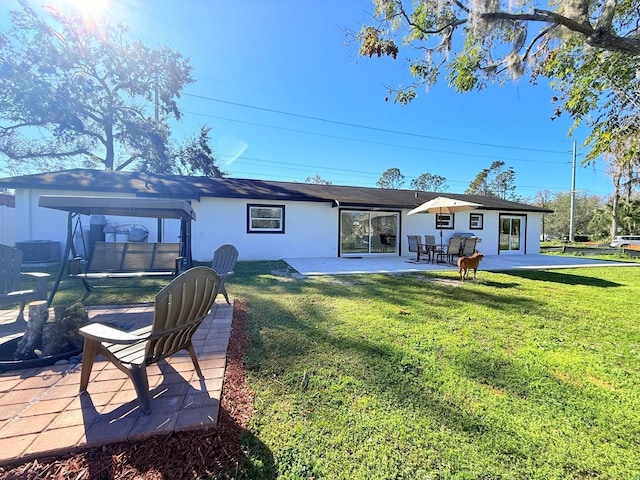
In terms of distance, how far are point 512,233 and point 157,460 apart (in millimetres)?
17900

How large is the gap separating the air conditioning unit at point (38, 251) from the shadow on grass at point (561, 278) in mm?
14600

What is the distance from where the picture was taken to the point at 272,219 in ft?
38.3

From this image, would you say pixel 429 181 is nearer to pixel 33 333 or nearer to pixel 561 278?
pixel 561 278

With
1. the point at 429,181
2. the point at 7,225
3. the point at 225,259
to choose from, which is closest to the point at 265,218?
the point at 225,259

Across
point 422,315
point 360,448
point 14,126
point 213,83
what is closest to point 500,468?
point 360,448

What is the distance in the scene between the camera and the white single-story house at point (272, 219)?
9641 millimetres

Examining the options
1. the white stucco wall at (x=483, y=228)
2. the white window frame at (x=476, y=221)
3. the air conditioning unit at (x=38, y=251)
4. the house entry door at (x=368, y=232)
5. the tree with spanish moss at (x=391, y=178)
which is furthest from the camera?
the tree with spanish moss at (x=391, y=178)

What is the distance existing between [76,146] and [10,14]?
6.62 m

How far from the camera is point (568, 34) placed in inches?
176

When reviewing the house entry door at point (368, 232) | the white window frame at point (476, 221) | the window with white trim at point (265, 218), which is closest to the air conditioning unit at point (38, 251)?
the window with white trim at point (265, 218)

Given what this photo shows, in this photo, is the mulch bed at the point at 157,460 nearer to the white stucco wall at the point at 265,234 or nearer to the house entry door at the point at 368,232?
the white stucco wall at the point at 265,234

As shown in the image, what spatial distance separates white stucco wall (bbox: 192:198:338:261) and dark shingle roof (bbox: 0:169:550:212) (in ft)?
1.36

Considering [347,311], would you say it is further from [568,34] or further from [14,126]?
[14,126]

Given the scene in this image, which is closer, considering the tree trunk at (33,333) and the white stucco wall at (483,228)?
the tree trunk at (33,333)
